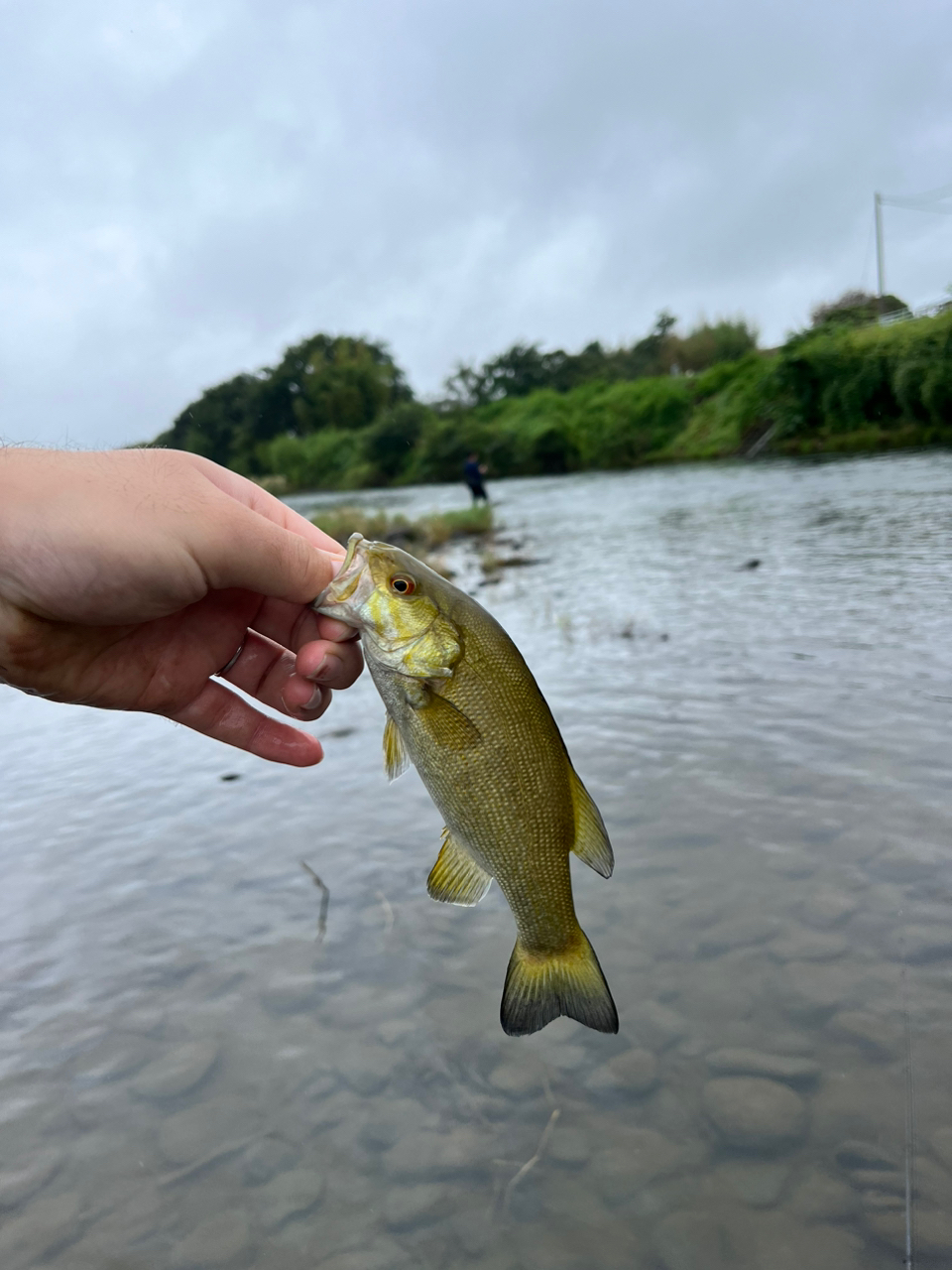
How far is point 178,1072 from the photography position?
4.11m

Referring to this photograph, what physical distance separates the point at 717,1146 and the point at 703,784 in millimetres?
3005

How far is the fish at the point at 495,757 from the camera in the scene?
2.51 metres

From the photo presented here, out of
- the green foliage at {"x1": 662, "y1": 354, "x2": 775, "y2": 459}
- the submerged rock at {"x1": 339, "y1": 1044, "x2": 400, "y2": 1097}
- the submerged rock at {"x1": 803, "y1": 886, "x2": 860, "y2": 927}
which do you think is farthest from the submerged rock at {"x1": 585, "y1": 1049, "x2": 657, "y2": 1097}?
the green foliage at {"x1": 662, "y1": 354, "x2": 775, "y2": 459}

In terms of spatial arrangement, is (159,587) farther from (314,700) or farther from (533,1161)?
(533,1161)

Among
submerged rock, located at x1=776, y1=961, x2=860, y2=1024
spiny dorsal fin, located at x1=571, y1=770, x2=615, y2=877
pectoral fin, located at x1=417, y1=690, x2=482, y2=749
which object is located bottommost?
submerged rock, located at x1=776, y1=961, x2=860, y2=1024

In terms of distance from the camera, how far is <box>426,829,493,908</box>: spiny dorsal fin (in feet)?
8.63

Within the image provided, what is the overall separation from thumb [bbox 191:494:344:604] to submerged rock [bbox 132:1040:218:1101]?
2508mm

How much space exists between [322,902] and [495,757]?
10.7ft

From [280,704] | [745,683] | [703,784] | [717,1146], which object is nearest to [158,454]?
[280,704]

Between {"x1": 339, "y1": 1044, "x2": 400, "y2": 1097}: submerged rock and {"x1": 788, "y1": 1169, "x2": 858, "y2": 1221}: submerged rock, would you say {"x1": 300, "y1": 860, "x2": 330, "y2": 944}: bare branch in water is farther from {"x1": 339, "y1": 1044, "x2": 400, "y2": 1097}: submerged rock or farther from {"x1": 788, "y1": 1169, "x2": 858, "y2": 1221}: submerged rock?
{"x1": 788, "y1": 1169, "x2": 858, "y2": 1221}: submerged rock

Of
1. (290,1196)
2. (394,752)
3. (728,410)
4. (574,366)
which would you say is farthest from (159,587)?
(574,366)

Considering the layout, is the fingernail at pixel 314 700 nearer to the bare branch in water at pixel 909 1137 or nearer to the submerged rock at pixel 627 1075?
the submerged rock at pixel 627 1075

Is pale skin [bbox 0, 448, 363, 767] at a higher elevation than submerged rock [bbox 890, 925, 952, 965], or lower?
higher

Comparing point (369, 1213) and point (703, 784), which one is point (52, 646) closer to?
point (369, 1213)
